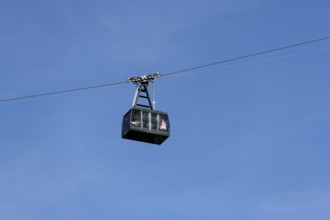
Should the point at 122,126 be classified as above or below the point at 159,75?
below

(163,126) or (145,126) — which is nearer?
(145,126)

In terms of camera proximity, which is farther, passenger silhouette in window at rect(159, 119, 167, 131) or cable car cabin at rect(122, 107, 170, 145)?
passenger silhouette in window at rect(159, 119, 167, 131)

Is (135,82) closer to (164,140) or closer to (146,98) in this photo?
(146,98)

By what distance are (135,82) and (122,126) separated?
80.4 inches

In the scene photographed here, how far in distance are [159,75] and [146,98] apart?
3.36 ft

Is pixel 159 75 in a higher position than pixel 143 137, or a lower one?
higher

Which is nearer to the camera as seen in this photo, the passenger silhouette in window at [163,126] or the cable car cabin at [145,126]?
the cable car cabin at [145,126]

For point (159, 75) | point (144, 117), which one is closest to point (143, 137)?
point (144, 117)

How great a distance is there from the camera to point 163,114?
2997 centimetres

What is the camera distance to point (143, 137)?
2922 cm

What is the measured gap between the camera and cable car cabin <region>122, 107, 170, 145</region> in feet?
94.5

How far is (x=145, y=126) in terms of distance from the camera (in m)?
29.0

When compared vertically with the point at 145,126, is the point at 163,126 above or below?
above

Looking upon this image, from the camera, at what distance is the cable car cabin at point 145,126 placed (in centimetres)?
2880
